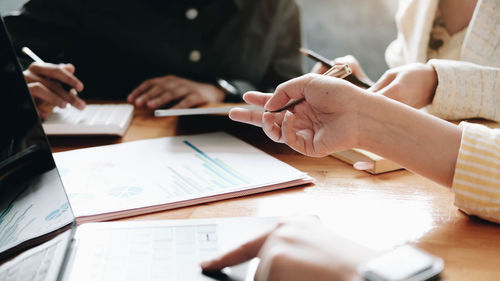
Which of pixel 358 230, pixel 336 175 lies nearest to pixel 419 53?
pixel 336 175

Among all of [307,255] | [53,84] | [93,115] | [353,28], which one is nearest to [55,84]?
[53,84]

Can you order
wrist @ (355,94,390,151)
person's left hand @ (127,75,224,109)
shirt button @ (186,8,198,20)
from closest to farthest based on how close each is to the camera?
wrist @ (355,94,390,151)
person's left hand @ (127,75,224,109)
shirt button @ (186,8,198,20)

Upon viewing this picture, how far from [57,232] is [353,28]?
159 cm

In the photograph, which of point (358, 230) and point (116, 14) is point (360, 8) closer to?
point (116, 14)

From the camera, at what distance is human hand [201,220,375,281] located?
33 centimetres

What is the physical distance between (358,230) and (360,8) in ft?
4.77

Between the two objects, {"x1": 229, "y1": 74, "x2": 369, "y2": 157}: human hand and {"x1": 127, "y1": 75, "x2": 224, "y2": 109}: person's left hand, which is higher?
{"x1": 229, "y1": 74, "x2": 369, "y2": 157}: human hand

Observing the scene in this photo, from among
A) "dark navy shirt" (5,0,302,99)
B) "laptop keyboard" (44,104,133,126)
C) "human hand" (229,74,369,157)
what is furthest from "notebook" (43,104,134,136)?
"dark navy shirt" (5,0,302,99)

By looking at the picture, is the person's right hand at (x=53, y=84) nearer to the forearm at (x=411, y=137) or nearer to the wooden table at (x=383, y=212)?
the wooden table at (x=383, y=212)

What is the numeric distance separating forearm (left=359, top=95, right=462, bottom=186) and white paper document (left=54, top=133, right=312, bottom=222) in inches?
5.1

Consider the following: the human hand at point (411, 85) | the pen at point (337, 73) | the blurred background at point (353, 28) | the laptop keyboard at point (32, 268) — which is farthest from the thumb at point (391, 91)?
the blurred background at point (353, 28)

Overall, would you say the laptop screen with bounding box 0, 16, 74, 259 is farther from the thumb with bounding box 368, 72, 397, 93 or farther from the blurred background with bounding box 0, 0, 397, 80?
the blurred background with bounding box 0, 0, 397, 80

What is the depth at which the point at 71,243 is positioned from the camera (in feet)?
1.59

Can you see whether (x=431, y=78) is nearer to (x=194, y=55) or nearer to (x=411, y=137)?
(x=411, y=137)
